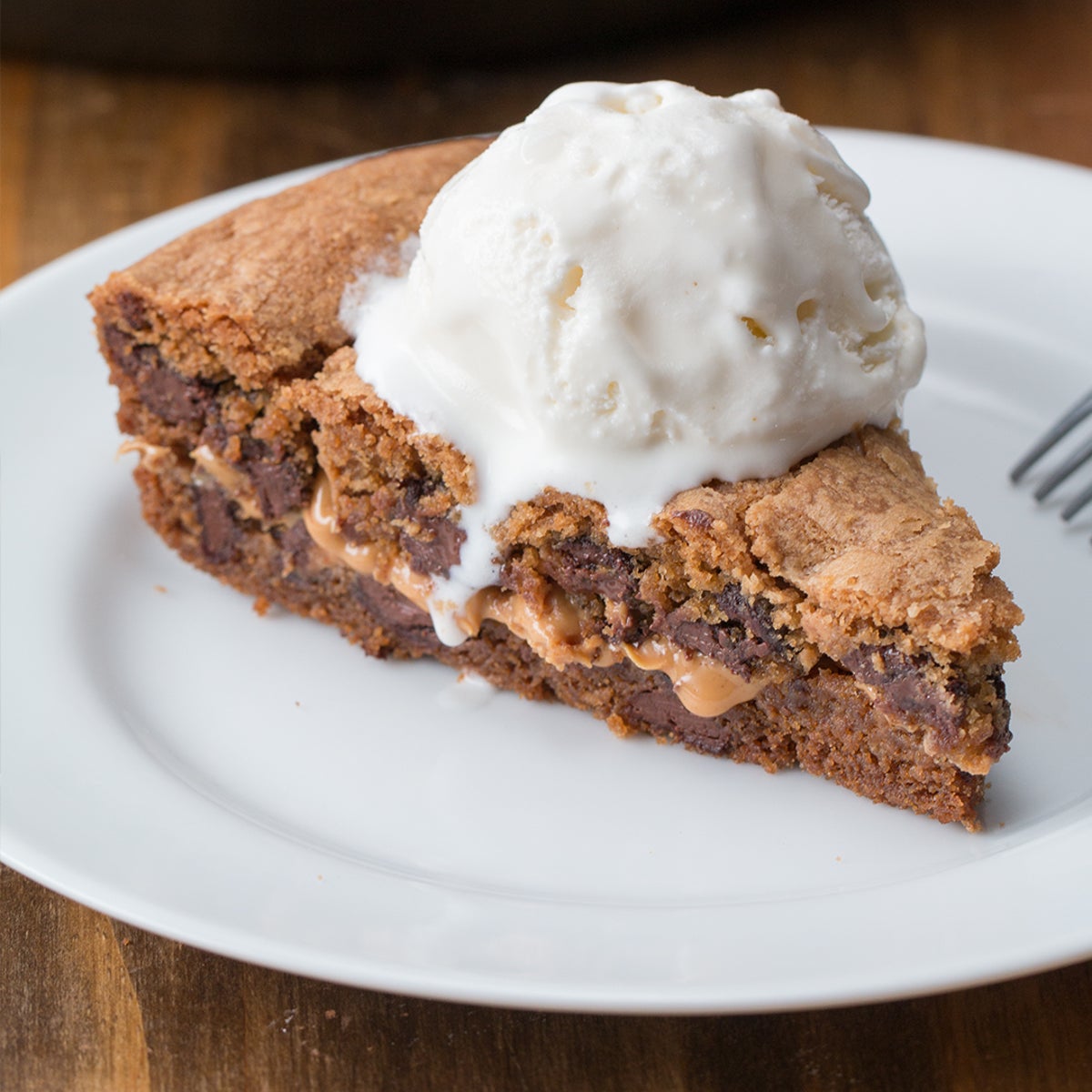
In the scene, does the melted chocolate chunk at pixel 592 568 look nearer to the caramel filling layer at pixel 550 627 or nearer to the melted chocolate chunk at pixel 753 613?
the caramel filling layer at pixel 550 627

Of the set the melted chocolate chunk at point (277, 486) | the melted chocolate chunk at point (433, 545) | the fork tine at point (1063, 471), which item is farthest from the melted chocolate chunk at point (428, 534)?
the fork tine at point (1063, 471)

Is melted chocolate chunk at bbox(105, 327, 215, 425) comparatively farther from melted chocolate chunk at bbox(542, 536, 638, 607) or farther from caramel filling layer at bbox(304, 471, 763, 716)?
melted chocolate chunk at bbox(542, 536, 638, 607)

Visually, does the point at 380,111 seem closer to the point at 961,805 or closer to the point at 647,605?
the point at 647,605

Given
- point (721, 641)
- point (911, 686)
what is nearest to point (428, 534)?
point (721, 641)

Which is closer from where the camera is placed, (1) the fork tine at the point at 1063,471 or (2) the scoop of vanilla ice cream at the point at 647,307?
(2) the scoop of vanilla ice cream at the point at 647,307

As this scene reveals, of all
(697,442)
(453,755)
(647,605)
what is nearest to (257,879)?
(453,755)

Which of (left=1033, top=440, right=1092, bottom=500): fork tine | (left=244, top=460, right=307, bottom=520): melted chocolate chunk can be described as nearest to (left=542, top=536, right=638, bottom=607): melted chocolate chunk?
(left=244, top=460, right=307, bottom=520): melted chocolate chunk

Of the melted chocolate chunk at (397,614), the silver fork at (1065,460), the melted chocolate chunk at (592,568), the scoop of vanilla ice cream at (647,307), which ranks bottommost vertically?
the melted chocolate chunk at (397,614)
